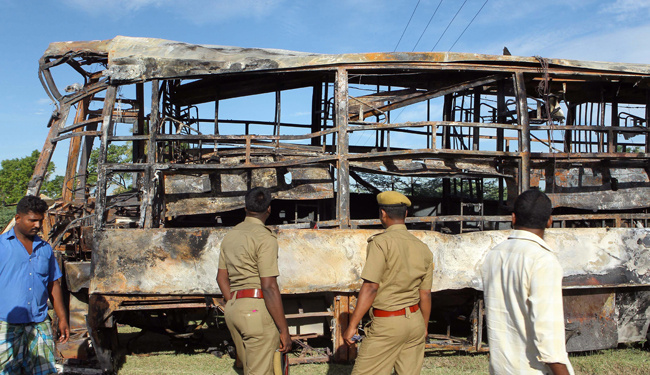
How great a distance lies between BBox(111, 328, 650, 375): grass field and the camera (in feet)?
18.5

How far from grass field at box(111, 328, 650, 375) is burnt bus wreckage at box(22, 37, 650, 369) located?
0.19 metres

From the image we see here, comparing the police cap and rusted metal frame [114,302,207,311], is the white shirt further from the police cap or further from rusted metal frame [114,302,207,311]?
rusted metal frame [114,302,207,311]

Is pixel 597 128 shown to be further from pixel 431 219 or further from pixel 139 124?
pixel 139 124

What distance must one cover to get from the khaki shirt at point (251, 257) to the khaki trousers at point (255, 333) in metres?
→ 0.15

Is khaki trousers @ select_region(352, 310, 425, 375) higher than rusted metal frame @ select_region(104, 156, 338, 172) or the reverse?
the reverse

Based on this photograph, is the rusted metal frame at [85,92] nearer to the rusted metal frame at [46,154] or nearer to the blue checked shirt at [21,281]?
the rusted metal frame at [46,154]

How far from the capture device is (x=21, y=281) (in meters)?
3.95

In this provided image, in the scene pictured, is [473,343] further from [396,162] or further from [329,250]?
[396,162]

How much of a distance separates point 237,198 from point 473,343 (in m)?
4.13

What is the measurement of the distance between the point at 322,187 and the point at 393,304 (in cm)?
438

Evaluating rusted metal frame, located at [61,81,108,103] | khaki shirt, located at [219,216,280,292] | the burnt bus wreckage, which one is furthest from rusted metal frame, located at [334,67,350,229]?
rusted metal frame, located at [61,81,108,103]

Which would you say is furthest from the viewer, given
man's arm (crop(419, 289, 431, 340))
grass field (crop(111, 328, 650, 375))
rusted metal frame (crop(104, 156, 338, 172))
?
rusted metal frame (crop(104, 156, 338, 172))

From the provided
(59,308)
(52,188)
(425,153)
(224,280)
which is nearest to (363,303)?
(224,280)

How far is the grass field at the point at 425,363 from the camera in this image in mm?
5625
